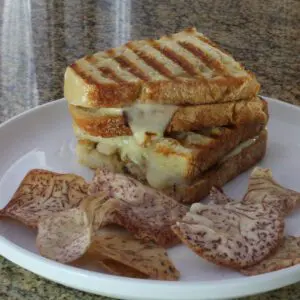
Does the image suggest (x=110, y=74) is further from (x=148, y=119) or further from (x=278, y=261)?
(x=278, y=261)

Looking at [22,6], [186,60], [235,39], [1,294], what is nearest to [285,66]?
[235,39]

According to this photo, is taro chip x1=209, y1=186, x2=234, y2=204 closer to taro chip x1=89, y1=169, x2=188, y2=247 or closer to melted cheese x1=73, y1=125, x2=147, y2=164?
taro chip x1=89, y1=169, x2=188, y2=247

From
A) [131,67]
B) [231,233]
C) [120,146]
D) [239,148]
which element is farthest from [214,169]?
[231,233]

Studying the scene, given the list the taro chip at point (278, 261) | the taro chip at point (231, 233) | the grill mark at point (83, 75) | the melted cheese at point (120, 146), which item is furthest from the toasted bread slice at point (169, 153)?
the taro chip at point (278, 261)

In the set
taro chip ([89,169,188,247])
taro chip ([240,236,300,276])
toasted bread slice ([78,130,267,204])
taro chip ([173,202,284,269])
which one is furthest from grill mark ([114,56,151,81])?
taro chip ([240,236,300,276])

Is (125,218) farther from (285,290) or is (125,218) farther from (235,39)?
(235,39)

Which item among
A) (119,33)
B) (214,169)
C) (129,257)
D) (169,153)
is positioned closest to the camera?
(129,257)
